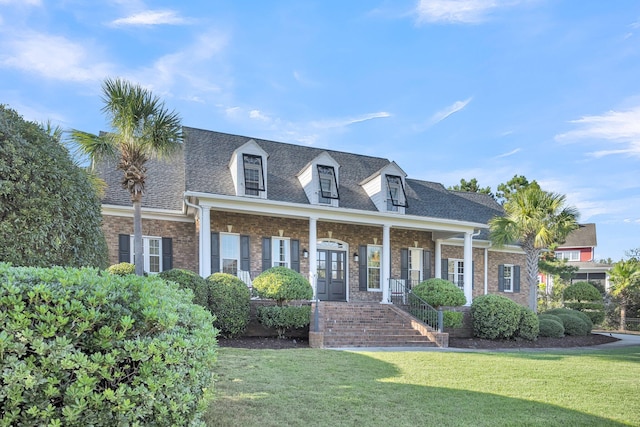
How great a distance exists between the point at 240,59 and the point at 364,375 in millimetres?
9701

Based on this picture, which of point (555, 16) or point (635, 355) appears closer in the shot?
point (555, 16)

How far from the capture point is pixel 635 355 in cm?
1240

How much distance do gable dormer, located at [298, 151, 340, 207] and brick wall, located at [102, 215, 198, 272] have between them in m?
4.76

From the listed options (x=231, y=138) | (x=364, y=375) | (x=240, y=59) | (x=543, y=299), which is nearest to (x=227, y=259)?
(x=231, y=138)

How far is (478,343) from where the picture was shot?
14117 mm

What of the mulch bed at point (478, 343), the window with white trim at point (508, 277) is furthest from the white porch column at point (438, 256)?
the mulch bed at point (478, 343)

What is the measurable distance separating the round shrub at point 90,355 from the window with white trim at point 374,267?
15.8m

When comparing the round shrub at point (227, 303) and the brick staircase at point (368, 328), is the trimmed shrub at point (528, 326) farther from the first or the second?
the round shrub at point (227, 303)

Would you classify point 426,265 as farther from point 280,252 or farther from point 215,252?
point 215,252

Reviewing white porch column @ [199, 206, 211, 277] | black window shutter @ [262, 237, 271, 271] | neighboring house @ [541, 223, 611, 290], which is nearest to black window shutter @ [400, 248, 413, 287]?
black window shutter @ [262, 237, 271, 271]

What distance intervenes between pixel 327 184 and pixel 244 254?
4.47 meters

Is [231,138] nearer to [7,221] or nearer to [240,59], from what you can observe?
[240,59]

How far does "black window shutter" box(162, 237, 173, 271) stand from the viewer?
15.8 metres

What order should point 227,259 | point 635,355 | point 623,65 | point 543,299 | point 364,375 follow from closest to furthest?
point 364,375 < point 635,355 < point 623,65 < point 227,259 < point 543,299
